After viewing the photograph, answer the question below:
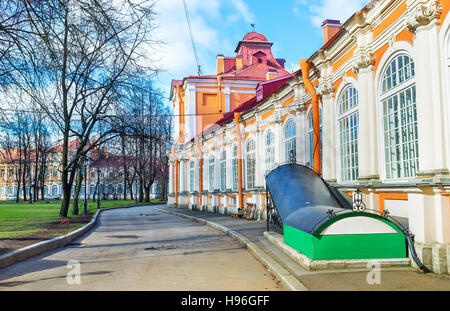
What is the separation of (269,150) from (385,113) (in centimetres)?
1006

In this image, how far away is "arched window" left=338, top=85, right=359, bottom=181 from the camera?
10766 millimetres

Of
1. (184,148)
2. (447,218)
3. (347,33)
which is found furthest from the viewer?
(184,148)

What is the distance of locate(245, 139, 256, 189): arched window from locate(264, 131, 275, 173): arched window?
1389 mm

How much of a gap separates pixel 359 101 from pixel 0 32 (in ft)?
26.8

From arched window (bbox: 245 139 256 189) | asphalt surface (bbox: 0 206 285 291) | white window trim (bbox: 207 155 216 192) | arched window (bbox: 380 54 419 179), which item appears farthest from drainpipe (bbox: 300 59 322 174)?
white window trim (bbox: 207 155 216 192)

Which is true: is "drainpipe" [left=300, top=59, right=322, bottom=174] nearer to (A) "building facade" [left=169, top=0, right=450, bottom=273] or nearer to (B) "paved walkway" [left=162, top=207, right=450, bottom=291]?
(A) "building facade" [left=169, top=0, right=450, bottom=273]

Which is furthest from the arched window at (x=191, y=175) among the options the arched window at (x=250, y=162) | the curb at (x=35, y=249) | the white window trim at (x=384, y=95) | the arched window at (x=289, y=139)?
the white window trim at (x=384, y=95)

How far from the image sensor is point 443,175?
6.50m

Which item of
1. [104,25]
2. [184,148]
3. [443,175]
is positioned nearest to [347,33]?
[443,175]

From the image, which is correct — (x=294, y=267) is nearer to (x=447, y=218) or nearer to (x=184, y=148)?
(x=447, y=218)

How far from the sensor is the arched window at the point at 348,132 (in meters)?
10.8

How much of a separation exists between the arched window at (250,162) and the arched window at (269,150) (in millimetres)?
1389

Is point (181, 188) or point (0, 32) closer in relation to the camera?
point (0, 32)

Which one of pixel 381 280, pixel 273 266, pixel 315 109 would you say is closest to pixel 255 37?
pixel 315 109
